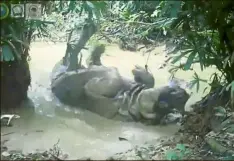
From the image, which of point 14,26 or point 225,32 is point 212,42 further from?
point 14,26

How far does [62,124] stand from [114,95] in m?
0.21

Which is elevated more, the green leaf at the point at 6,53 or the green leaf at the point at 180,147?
the green leaf at the point at 6,53

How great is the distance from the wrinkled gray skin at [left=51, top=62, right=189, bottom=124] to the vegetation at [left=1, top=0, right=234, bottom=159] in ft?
0.16

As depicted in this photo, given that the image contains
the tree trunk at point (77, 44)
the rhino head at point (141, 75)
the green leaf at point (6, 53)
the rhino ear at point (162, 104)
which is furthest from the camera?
the rhino ear at point (162, 104)

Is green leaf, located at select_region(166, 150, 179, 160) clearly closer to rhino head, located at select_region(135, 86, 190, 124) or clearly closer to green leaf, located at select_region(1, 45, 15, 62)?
rhino head, located at select_region(135, 86, 190, 124)

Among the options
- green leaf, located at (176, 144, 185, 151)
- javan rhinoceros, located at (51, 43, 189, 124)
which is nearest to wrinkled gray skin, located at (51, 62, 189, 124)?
javan rhinoceros, located at (51, 43, 189, 124)

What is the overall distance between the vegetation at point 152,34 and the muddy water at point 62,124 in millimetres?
Result: 29

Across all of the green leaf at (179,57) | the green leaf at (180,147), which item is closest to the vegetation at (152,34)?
the green leaf at (179,57)

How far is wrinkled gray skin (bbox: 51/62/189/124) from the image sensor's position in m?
1.12

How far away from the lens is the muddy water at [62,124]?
988 mm

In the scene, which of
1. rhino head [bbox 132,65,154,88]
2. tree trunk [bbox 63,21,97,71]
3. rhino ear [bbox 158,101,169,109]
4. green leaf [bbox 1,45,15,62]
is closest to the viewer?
green leaf [bbox 1,45,15,62]

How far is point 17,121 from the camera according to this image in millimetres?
984

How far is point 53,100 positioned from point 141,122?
0.27 meters

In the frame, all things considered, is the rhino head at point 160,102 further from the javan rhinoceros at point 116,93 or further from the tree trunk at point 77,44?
the tree trunk at point 77,44
